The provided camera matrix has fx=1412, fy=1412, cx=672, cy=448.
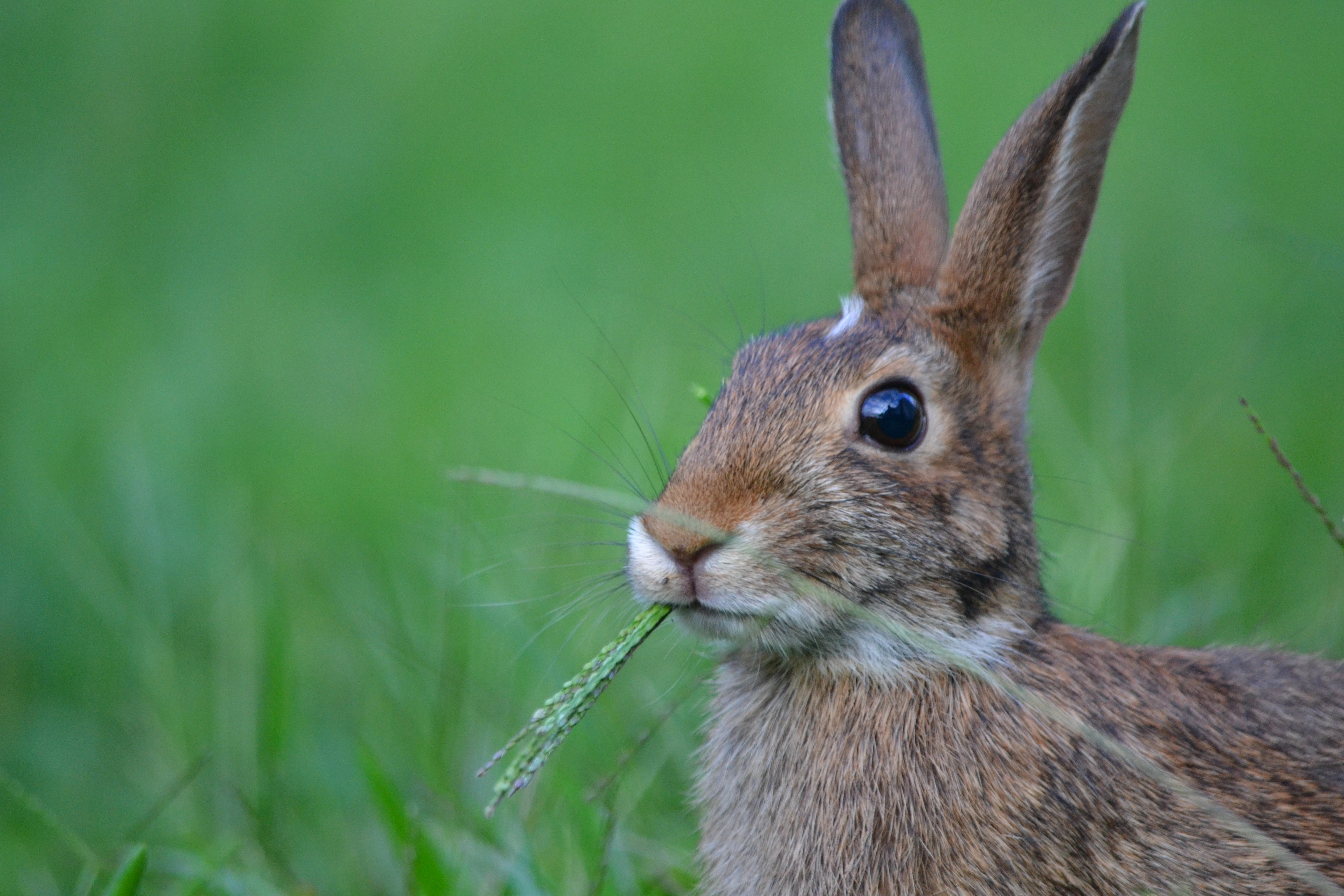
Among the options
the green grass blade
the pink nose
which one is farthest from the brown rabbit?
the green grass blade

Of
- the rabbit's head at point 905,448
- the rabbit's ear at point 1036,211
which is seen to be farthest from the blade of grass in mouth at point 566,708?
the rabbit's ear at point 1036,211

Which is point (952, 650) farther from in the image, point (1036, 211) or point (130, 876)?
point (130, 876)

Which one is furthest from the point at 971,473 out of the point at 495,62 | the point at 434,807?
the point at 495,62

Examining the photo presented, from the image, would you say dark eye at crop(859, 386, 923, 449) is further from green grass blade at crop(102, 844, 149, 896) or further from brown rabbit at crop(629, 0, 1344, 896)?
green grass blade at crop(102, 844, 149, 896)

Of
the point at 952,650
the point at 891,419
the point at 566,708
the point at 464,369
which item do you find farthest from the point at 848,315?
the point at 464,369

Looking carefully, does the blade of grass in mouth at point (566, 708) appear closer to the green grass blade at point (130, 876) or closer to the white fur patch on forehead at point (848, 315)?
the green grass blade at point (130, 876)

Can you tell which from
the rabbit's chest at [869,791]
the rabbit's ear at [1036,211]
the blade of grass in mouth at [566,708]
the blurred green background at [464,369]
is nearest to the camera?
the blade of grass in mouth at [566,708]

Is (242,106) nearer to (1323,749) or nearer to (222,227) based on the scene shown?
(222,227)
